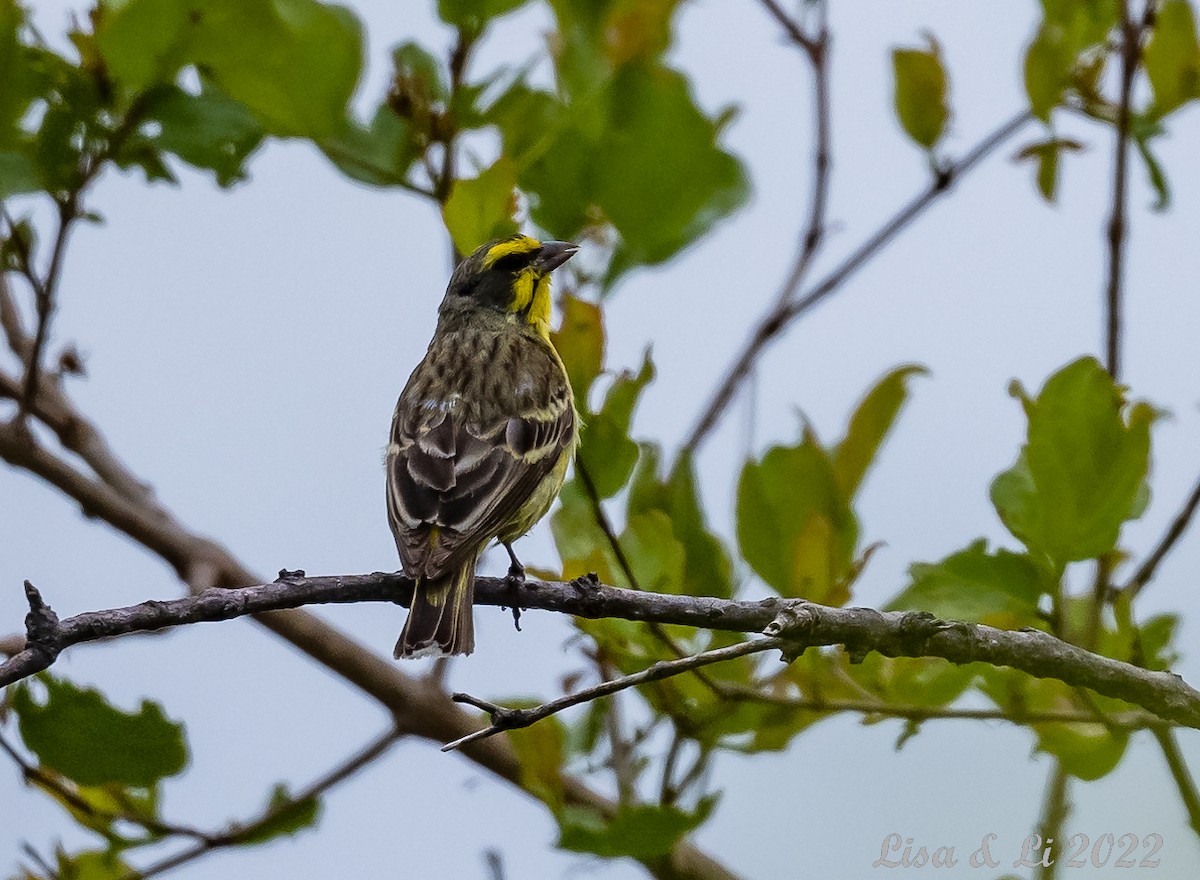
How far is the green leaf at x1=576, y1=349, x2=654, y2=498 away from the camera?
10.4ft

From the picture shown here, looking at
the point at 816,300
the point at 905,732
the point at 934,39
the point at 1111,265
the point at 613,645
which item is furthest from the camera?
the point at 816,300

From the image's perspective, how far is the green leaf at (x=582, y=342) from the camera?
319cm

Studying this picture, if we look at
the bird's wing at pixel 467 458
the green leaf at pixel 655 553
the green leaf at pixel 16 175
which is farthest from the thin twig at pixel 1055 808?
the green leaf at pixel 16 175

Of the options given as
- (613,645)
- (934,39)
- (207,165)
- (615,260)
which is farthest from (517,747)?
(934,39)

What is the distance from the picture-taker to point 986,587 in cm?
302

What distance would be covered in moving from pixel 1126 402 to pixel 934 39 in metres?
1.13

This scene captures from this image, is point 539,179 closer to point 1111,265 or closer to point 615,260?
point 615,260

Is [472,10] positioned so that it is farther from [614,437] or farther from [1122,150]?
[1122,150]

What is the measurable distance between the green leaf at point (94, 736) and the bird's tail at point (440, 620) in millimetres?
524

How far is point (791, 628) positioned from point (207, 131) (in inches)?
76.6

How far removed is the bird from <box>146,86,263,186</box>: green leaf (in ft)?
2.19

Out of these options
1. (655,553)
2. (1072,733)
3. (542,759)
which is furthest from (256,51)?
(1072,733)

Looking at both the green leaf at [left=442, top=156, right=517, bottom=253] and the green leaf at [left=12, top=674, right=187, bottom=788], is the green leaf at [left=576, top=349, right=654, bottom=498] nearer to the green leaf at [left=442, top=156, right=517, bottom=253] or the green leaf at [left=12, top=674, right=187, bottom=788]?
the green leaf at [left=442, top=156, right=517, bottom=253]

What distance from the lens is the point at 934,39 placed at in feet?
12.1
